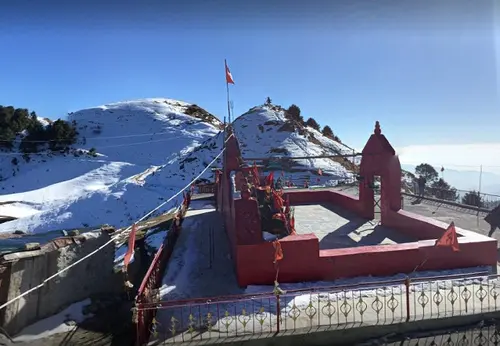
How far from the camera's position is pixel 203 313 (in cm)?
637

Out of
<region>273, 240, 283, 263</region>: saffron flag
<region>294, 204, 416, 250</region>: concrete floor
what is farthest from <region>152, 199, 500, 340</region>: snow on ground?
<region>294, 204, 416, 250</region>: concrete floor

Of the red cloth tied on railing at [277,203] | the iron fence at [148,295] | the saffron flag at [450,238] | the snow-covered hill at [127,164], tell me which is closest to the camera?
the iron fence at [148,295]

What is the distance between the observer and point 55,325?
654cm

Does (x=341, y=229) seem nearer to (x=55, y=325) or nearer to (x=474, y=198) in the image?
(x=55, y=325)

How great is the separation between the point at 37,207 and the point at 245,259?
1134 inches

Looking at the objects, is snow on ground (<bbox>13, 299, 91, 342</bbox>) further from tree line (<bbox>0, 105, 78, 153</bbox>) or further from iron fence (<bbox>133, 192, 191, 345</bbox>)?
tree line (<bbox>0, 105, 78, 153</bbox>)

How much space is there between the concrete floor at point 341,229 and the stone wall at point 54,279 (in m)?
5.59

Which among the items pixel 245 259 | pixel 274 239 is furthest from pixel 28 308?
pixel 274 239

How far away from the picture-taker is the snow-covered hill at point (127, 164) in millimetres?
28641

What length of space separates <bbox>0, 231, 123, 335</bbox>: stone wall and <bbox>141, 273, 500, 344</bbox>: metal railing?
2198mm

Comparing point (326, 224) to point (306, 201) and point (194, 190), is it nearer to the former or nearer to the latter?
point (306, 201)

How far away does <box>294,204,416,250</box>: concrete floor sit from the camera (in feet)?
33.1

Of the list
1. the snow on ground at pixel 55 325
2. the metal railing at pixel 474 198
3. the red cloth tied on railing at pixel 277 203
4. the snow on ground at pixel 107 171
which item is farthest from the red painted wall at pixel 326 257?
the snow on ground at pixel 107 171

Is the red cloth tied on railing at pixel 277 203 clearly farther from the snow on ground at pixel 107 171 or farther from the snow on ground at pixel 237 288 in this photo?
the snow on ground at pixel 107 171
